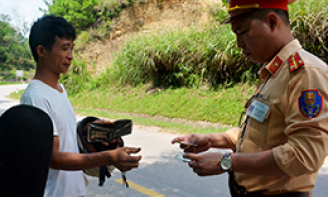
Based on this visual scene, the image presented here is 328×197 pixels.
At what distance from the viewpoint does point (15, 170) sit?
35.8 inches

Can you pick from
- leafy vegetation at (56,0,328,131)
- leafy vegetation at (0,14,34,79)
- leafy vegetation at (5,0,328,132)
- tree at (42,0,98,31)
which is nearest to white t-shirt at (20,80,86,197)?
leafy vegetation at (5,0,328,132)

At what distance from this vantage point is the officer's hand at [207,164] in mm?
1558

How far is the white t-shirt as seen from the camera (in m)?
1.74

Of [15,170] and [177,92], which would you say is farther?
[177,92]

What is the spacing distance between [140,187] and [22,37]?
72.1 meters

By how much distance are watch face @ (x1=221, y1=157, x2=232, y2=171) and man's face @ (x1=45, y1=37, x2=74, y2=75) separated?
118cm

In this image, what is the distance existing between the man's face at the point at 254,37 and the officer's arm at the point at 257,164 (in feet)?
1.78

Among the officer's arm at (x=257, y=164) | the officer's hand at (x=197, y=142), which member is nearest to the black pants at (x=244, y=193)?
the officer's arm at (x=257, y=164)

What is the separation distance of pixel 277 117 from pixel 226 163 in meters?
0.33

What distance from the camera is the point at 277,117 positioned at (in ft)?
4.72

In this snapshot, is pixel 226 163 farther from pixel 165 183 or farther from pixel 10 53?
pixel 10 53

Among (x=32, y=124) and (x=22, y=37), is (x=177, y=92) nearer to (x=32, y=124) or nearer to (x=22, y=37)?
(x=32, y=124)

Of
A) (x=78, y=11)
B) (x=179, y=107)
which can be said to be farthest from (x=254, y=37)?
(x=78, y=11)

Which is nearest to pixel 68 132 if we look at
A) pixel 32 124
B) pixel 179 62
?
pixel 32 124
